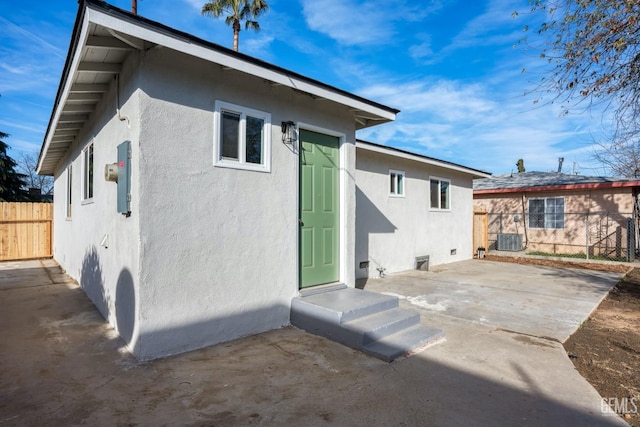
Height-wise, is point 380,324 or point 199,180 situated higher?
point 199,180

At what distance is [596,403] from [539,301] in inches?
143

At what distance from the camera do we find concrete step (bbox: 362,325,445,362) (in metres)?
3.52

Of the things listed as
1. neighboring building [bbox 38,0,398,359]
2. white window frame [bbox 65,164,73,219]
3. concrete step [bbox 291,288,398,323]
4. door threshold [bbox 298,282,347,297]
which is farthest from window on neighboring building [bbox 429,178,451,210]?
white window frame [bbox 65,164,73,219]

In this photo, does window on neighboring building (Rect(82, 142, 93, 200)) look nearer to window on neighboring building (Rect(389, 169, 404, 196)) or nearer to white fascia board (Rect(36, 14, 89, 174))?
white fascia board (Rect(36, 14, 89, 174))

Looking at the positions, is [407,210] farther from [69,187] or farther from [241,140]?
[69,187]

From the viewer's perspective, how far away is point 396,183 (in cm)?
906

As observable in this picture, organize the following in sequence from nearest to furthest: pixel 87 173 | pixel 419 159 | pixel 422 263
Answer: pixel 87 173 < pixel 419 159 < pixel 422 263

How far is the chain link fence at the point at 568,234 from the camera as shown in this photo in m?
11.7

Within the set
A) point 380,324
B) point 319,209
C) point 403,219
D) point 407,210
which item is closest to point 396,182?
point 407,210

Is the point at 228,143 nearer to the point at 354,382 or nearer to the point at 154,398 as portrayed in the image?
the point at 154,398

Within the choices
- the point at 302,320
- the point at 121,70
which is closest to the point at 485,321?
the point at 302,320

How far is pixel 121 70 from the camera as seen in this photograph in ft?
13.1

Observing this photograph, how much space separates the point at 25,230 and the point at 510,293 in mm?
14649

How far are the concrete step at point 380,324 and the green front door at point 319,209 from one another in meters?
1.23
